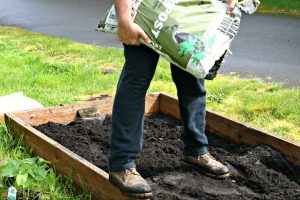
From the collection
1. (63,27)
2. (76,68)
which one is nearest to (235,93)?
(76,68)

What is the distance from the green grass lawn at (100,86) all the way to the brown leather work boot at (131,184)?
1238 millimetres

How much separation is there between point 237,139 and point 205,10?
1.64 m

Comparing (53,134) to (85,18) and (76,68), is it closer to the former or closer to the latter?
(76,68)

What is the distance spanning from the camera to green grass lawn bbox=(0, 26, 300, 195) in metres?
5.30

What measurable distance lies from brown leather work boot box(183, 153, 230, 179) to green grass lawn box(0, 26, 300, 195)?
4.39 feet

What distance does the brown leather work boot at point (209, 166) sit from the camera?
137 inches

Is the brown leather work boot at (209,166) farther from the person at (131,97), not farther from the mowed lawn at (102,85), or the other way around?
the mowed lawn at (102,85)

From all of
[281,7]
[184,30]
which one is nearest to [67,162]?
[184,30]

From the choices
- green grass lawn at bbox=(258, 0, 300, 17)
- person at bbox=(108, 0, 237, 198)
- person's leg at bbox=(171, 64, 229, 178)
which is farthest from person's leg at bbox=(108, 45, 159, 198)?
green grass lawn at bbox=(258, 0, 300, 17)

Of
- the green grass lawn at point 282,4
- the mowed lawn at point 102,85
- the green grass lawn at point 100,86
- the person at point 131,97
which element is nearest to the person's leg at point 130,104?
the person at point 131,97

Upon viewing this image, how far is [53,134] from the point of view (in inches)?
172

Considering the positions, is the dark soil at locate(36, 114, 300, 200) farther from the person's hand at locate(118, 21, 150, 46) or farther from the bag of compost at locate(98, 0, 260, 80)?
the person's hand at locate(118, 21, 150, 46)

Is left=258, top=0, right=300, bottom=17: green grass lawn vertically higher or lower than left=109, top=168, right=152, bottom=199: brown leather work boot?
higher

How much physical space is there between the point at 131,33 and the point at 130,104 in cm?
41
